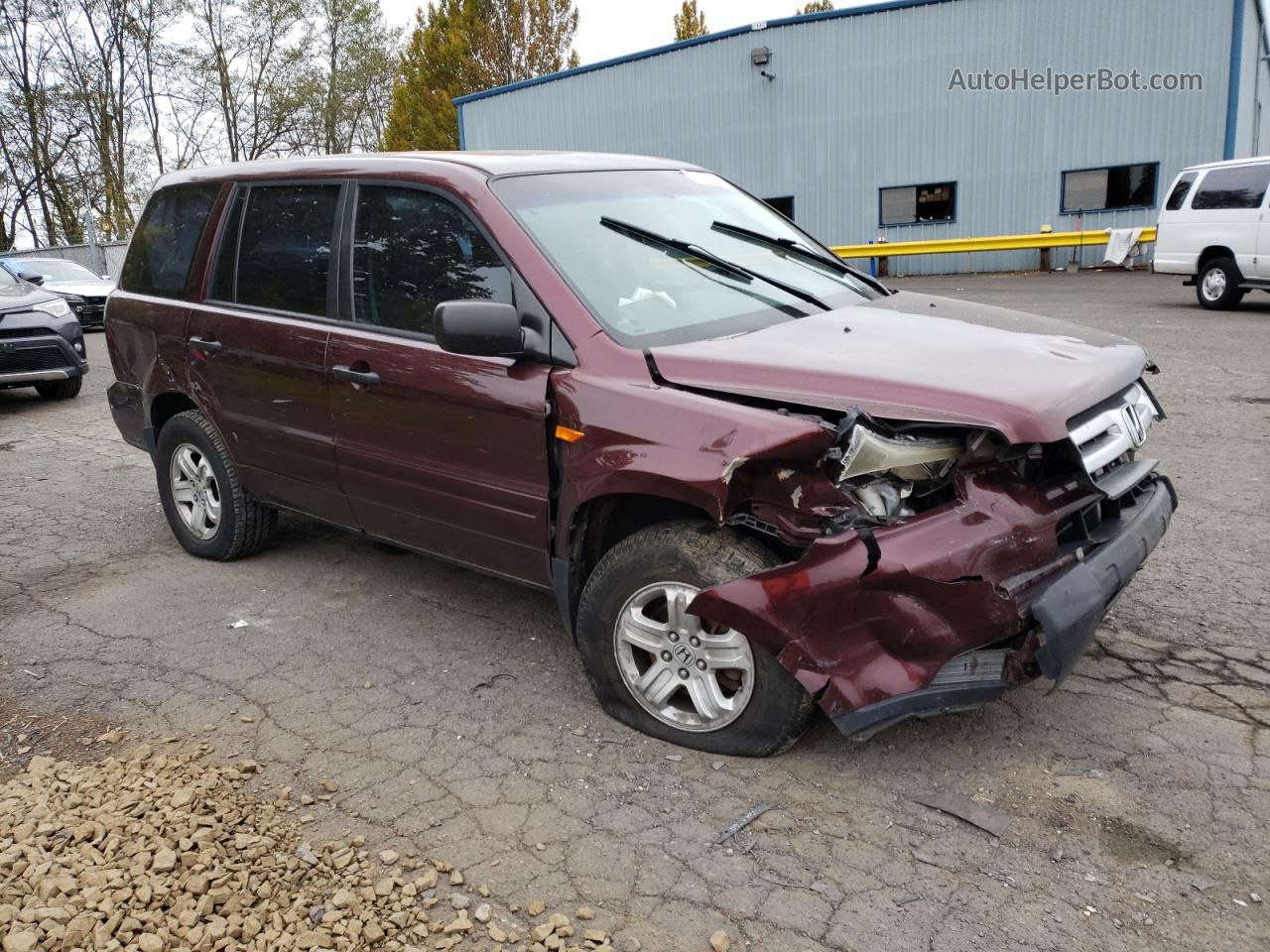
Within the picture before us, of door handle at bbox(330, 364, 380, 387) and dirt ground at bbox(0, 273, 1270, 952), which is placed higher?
door handle at bbox(330, 364, 380, 387)

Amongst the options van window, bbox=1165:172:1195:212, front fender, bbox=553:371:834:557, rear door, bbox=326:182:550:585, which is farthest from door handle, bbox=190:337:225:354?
van window, bbox=1165:172:1195:212

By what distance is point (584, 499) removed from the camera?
335 cm

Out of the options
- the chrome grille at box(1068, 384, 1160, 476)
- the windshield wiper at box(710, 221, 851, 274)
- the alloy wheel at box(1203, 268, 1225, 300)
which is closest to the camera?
the chrome grille at box(1068, 384, 1160, 476)

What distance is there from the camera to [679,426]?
10.1 feet

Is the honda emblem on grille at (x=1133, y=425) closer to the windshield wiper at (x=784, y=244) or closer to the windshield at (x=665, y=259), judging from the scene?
the windshield at (x=665, y=259)

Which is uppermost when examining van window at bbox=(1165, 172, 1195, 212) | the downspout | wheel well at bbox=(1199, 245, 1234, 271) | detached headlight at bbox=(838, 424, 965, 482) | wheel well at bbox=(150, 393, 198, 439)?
the downspout

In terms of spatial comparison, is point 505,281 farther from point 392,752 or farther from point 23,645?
point 23,645

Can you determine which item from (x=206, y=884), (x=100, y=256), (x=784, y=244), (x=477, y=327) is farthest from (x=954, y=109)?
(x=100, y=256)

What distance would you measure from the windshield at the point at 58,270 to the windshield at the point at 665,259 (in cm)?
1819

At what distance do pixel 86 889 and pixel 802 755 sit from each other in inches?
80.0

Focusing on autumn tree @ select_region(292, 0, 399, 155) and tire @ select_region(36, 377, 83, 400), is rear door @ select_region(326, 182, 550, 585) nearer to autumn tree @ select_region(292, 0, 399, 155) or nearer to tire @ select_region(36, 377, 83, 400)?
tire @ select_region(36, 377, 83, 400)

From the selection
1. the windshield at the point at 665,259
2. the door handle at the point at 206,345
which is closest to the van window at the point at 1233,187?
the windshield at the point at 665,259

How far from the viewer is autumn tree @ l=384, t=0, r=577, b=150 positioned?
1625 inches

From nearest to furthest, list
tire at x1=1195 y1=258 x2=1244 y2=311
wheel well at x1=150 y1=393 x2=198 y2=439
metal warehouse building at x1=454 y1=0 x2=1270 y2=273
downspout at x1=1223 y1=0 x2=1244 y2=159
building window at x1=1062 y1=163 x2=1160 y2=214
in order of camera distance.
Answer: wheel well at x1=150 y1=393 x2=198 y2=439
tire at x1=1195 y1=258 x2=1244 y2=311
downspout at x1=1223 y1=0 x2=1244 y2=159
metal warehouse building at x1=454 y1=0 x2=1270 y2=273
building window at x1=1062 y1=163 x2=1160 y2=214
